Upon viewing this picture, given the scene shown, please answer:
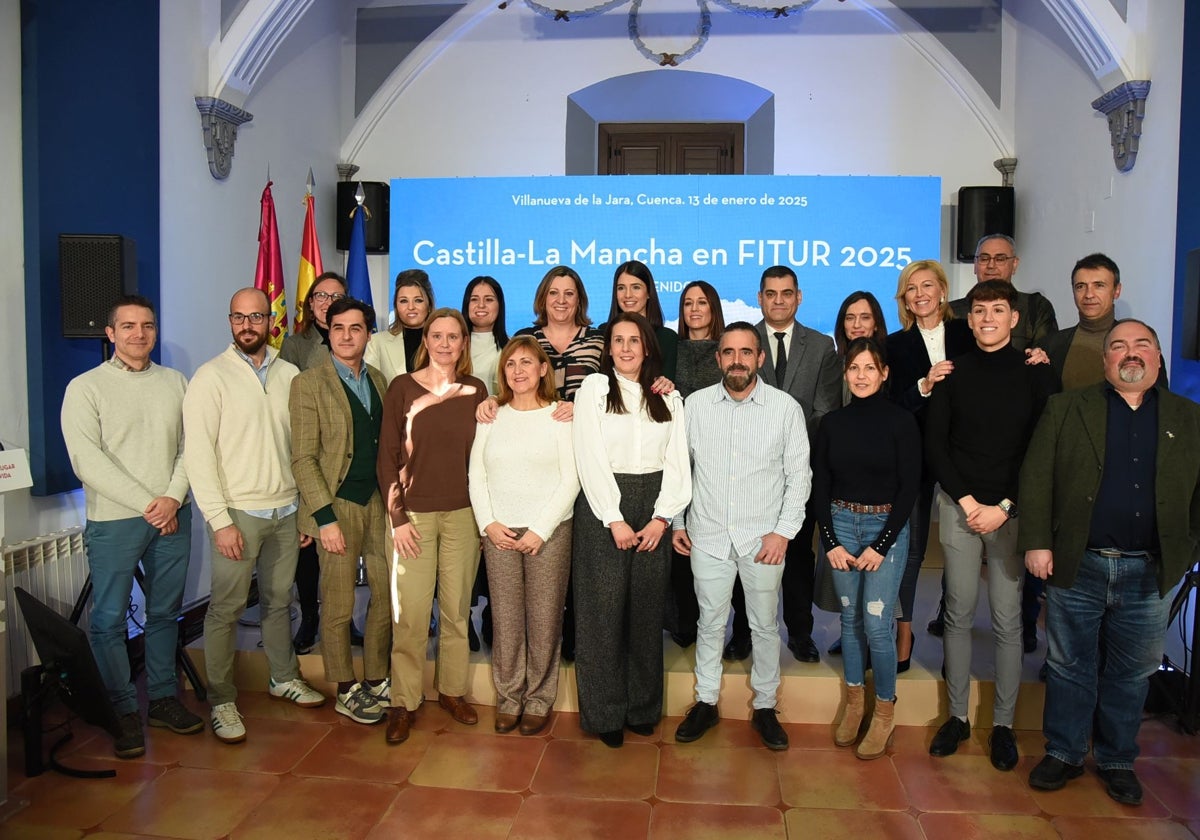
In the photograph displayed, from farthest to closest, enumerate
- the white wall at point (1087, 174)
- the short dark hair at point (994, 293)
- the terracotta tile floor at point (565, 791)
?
the white wall at point (1087, 174) < the short dark hair at point (994, 293) < the terracotta tile floor at point (565, 791)

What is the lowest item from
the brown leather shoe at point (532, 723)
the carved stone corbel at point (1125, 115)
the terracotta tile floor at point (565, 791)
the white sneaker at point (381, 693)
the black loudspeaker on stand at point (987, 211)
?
the terracotta tile floor at point (565, 791)

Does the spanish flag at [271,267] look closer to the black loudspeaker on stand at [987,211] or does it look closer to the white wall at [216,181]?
the white wall at [216,181]

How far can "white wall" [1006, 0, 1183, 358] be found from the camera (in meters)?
3.88

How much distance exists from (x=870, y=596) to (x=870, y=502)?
0.31 m

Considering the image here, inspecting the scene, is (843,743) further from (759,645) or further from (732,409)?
(732,409)

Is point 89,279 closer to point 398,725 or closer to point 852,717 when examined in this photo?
point 398,725

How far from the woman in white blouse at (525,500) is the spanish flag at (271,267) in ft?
7.96

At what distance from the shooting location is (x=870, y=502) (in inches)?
106

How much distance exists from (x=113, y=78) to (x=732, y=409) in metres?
3.10

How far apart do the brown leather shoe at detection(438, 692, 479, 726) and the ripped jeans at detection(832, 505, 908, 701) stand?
1341 mm

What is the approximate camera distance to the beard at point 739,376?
8.89 feet

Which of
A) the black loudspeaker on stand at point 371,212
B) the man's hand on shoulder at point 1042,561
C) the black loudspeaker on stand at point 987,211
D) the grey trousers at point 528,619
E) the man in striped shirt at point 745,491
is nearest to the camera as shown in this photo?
the man's hand on shoulder at point 1042,561

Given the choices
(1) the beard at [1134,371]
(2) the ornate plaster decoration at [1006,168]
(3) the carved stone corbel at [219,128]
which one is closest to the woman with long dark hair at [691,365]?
(1) the beard at [1134,371]

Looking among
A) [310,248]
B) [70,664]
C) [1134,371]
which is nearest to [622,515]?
[1134,371]
